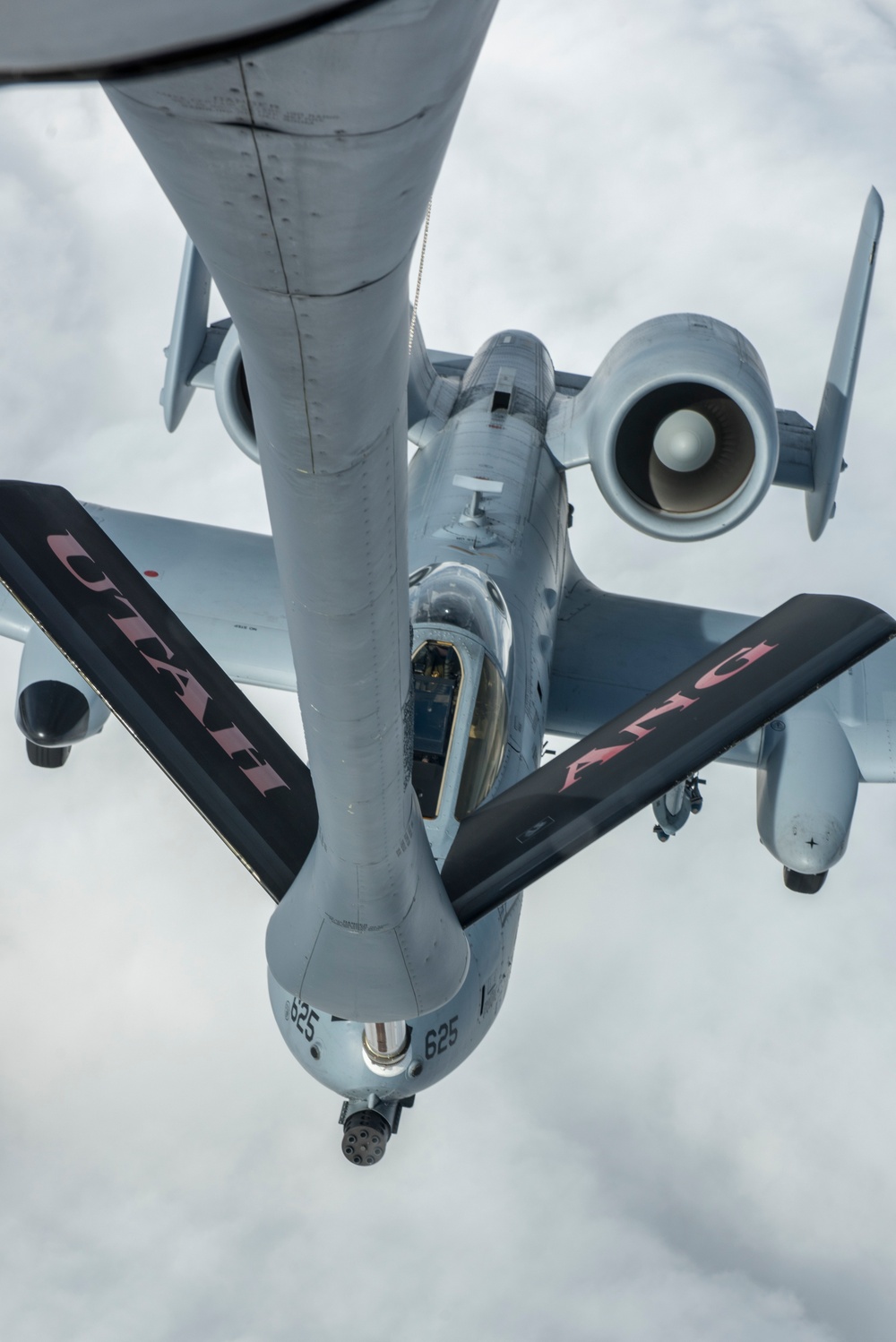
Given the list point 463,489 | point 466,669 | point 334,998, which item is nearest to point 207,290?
point 463,489

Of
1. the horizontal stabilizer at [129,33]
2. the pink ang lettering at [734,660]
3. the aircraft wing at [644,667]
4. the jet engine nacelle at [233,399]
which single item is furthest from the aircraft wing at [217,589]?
the horizontal stabilizer at [129,33]

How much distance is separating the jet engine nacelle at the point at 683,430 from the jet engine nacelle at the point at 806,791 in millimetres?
2017

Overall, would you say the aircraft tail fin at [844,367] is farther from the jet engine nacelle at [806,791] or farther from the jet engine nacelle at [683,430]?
the jet engine nacelle at [806,791]

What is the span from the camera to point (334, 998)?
160 inches

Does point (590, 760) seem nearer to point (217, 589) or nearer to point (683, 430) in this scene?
point (683, 430)

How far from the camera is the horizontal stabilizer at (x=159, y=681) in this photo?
15.3 ft

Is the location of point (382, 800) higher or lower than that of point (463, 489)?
higher

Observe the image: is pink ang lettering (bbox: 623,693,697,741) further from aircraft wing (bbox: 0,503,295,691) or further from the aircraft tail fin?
the aircraft tail fin

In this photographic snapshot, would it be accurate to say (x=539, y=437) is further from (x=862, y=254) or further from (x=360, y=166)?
(x=360, y=166)

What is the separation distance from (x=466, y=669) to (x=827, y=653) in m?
2.37

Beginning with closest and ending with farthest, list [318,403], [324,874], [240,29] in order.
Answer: [240,29] → [318,403] → [324,874]

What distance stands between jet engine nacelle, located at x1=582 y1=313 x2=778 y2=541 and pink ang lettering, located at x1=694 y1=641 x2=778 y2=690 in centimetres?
372

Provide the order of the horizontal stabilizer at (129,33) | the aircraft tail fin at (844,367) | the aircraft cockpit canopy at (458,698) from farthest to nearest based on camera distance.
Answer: the aircraft tail fin at (844,367) → the aircraft cockpit canopy at (458,698) → the horizontal stabilizer at (129,33)

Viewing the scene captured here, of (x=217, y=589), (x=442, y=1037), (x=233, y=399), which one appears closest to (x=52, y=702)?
(x=217, y=589)
